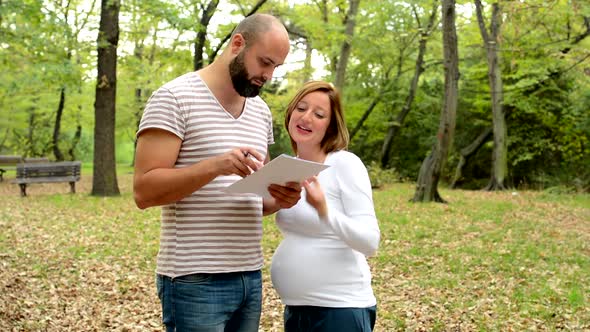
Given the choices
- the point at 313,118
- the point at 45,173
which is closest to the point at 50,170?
the point at 45,173

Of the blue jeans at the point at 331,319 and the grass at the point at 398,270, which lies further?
the grass at the point at 398,270

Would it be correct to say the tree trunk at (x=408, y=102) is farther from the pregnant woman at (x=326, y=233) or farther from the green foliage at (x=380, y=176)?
the pregnant woman at (x=326, y=233)

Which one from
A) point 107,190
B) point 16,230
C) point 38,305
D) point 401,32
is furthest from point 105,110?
point 401,32

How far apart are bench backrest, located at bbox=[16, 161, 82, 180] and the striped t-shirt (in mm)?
16504

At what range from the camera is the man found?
2287mm

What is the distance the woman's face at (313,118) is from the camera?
2619 millimetres

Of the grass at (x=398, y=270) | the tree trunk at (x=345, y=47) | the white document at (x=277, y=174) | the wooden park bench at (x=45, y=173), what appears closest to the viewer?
the white document at (x=277, y=174)

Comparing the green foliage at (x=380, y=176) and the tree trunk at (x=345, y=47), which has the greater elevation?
the tree trunk at (x=345, y=47)

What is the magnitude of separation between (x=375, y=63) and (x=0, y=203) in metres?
15.2

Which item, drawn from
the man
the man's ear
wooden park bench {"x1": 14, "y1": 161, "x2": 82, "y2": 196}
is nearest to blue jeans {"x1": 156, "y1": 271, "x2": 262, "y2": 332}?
the man

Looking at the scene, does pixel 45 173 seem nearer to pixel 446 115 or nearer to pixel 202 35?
pixel 202 35

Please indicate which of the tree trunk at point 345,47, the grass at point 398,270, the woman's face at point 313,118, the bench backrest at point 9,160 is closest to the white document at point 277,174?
the woman's face at point 313,118

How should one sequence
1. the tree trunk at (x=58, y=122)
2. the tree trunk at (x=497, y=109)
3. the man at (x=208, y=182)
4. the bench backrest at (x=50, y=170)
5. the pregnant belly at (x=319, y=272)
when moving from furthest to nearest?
the tree trunk at (x=58, y=122), the tree trunk at (x=497, y=109), the bench backrest at (x=50, y=170), the pregnant belly at (x=319, y=272), the man at (x=208, y=182)

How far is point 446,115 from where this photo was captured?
1566 centimetres
